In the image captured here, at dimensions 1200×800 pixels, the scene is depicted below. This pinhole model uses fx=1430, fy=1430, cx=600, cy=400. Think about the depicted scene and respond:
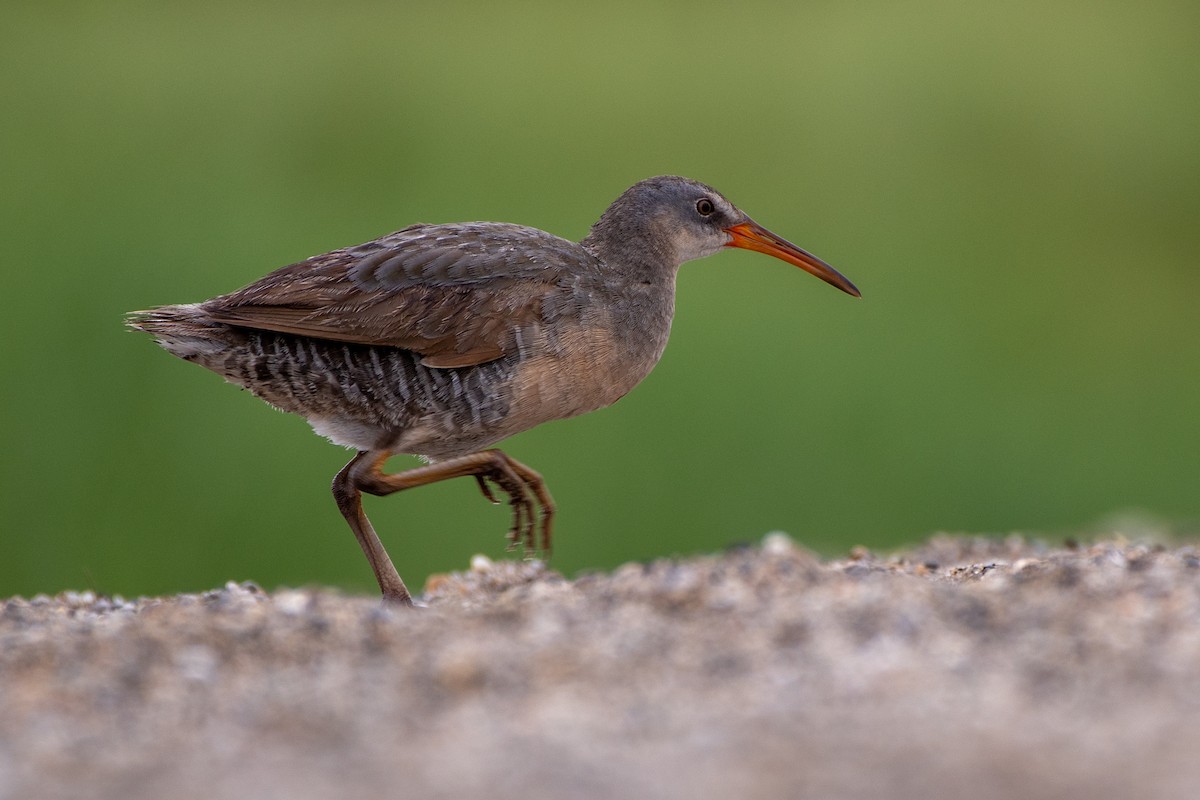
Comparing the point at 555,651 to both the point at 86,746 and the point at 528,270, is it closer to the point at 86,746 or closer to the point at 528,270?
the point at 86,746

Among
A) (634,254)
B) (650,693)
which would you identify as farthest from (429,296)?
(650,693)

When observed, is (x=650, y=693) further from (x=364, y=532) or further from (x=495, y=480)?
(x=364, y=532)

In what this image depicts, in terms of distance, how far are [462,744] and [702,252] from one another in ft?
16.5

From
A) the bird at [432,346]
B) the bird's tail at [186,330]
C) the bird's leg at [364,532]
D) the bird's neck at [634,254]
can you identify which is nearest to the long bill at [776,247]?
the bird's neck at [634,254]

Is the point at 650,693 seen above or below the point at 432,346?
below

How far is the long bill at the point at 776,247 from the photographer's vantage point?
27.2 ft

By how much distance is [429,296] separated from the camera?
23.5ft

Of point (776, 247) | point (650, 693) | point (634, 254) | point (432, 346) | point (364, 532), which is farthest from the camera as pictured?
point (776, 247)

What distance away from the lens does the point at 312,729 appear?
3740mm

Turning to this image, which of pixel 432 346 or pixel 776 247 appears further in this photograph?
pixel 776 247

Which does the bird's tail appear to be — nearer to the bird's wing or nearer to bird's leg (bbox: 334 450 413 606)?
the bird's wing

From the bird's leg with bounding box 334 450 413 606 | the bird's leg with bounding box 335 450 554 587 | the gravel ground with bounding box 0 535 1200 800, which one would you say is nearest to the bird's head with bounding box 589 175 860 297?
the bird's leg with bounding box 335 450 554 587

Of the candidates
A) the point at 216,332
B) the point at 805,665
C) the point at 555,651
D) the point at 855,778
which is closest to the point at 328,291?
the point at 216,332

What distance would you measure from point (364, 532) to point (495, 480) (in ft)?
2.93
